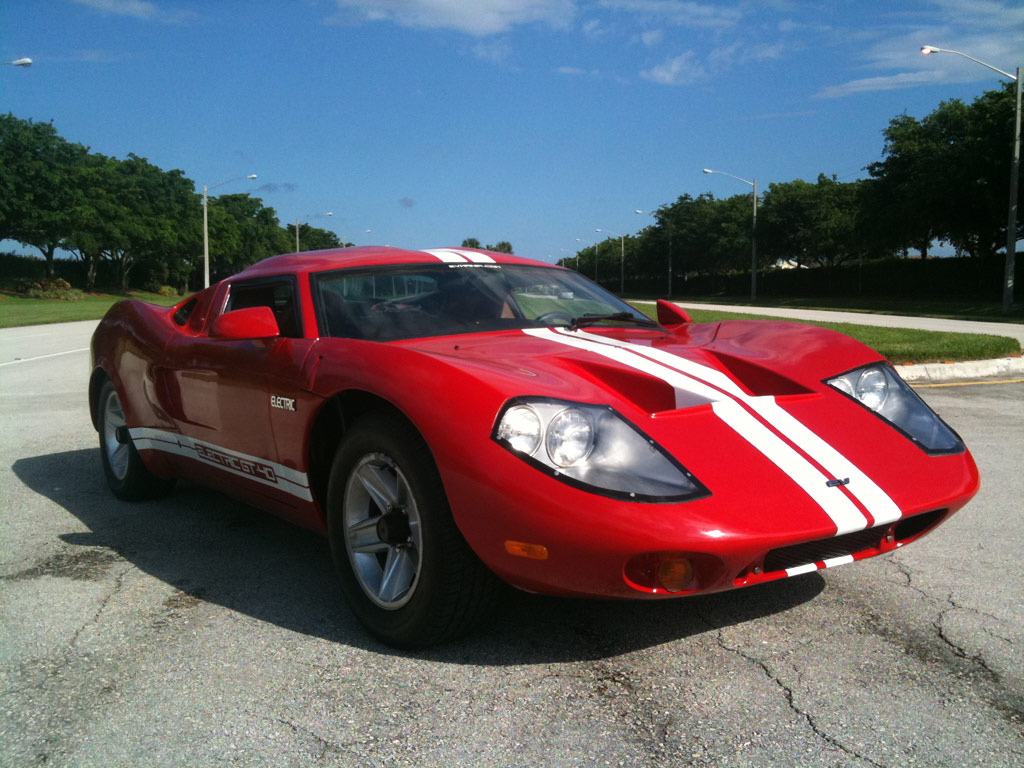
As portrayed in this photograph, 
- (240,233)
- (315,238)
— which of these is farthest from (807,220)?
(315,238)

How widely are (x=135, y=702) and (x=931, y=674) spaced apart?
7.34 feet

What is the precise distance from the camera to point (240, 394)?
146 inches

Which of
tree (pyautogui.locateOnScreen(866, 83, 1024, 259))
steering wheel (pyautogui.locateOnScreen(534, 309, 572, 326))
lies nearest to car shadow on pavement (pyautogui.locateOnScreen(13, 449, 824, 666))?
steering wheel (pyautogui.locateOnScreen(534, 309, 572, 326))

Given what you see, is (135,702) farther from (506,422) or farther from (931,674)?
(931,674)

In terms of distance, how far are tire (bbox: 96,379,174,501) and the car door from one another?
737mm

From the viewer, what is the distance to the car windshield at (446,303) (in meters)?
3.58

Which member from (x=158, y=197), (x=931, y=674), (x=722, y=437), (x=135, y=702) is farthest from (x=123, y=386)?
(x=158, y=197)

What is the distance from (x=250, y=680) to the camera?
8.94 feet

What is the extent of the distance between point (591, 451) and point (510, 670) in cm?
71

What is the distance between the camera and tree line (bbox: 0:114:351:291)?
177ft

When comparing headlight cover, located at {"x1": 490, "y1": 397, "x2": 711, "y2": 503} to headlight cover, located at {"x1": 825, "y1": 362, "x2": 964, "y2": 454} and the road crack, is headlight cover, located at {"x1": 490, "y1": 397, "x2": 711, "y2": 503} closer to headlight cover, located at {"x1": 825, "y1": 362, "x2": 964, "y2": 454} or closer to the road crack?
the road crack

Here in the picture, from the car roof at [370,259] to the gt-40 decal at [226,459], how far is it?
807 mm

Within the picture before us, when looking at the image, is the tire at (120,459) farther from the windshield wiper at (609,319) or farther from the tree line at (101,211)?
the tree line at (101,211)

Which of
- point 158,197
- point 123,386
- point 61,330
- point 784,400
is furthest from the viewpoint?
point 158,197
